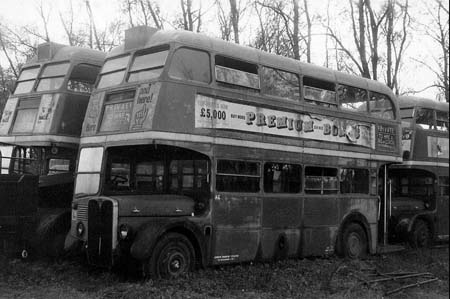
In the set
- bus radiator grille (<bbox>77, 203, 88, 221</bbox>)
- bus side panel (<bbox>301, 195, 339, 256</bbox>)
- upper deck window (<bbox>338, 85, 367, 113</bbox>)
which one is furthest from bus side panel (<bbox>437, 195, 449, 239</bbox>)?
bus radiator grille (<bbox>77, 203, 88, 221</bbox>)

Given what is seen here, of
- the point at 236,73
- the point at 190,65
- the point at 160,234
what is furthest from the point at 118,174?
the point at 236,73

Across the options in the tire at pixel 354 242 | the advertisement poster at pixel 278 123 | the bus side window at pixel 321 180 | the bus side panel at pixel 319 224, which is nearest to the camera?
the advertisement poster at pixel 278 123

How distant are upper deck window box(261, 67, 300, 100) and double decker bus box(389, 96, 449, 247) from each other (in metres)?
5.30

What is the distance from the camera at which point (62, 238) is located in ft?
32.7

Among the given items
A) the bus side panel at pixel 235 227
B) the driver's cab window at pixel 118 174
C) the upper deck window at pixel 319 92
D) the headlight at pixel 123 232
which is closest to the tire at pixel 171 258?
the headlight at pixel 123 232

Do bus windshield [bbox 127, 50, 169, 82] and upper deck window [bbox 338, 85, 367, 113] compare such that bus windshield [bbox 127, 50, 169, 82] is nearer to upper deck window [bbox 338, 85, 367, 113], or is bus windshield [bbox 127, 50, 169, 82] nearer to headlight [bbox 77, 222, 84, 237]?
headlight [bbox 77, 222, 84, 237]

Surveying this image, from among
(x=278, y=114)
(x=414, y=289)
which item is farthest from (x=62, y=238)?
(x=414, y=289)

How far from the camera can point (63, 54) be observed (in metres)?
11.6

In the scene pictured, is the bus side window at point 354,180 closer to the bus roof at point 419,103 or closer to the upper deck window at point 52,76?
the bus roof at point 419,103

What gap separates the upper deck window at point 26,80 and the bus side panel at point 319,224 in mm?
6194

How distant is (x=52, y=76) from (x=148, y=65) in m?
3.52

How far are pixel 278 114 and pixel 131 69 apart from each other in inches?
112

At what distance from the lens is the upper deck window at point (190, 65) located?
8617 mm

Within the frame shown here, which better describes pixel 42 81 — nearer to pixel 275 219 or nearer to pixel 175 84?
pixel 175 84
